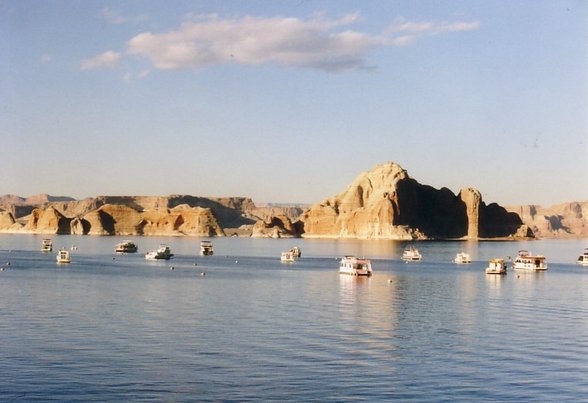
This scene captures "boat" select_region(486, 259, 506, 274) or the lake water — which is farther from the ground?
"boat" select_region(486, 259, 506, 274)

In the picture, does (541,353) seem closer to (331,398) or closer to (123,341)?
(331,398)

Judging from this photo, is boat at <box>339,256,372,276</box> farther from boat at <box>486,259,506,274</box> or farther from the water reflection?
boat at <box>486,259,506,274</box>

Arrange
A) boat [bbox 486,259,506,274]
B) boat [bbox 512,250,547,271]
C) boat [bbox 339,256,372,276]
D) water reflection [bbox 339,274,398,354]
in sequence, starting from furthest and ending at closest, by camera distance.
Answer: boat [bbox 512,250,547,271], boat [bbox 486,259,506,274], boat [bbox 339,256,372,276], water reflection [bbox 339,274,398,354]

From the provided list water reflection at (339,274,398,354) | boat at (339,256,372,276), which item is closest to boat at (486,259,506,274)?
boat at (339,256,372,276)

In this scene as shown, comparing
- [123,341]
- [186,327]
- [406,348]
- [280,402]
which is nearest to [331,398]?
[280,402]

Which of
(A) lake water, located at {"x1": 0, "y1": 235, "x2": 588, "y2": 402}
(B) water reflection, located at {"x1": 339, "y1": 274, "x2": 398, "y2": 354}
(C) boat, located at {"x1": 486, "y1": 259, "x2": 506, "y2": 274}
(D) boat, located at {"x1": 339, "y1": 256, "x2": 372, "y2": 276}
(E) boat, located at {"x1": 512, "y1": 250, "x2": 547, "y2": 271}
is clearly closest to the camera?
(A) lake water, located at {"x1": 0, "y1": 235, "x2": 588, "y2": 402}

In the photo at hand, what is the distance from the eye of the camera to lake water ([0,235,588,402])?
4812 cm

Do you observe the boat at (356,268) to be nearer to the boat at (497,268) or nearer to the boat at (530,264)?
the boat at (497,268)

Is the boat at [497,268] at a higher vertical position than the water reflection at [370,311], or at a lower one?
higher

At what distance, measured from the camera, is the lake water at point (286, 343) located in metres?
48.1

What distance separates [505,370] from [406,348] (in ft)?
31.0

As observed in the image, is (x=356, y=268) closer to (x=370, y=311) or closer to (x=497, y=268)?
(x=497, y=268)

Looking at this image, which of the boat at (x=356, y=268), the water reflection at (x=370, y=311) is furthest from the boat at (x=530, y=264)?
the water reflection at (x=370, y=311)

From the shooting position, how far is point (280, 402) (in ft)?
146
